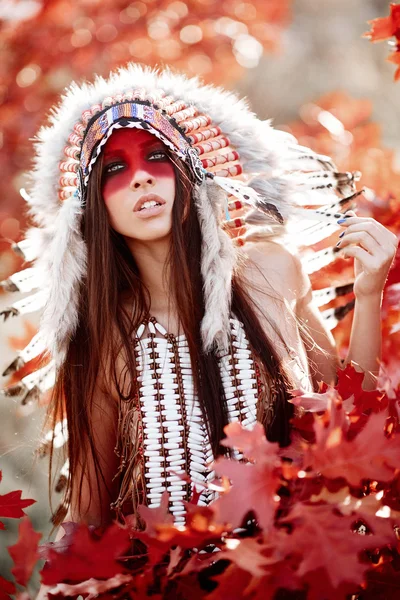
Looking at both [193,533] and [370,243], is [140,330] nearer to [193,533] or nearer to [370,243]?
[370,243]

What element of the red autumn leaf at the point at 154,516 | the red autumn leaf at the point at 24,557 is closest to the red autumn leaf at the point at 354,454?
the red autumn leaf at the point at 154,516

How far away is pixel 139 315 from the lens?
2.00 metres

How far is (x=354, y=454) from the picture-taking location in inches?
43.3

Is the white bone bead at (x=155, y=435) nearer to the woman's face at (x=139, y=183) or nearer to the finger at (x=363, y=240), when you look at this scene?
the woman's face at (x=139, y=183)

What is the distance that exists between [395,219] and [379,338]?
21.8 inches

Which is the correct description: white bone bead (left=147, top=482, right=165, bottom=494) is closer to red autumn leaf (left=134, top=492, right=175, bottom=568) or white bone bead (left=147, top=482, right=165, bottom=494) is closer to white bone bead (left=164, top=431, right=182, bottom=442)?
white bone bead (left=164, top=431, right=182, bottom=442)

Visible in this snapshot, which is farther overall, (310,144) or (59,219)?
(310,144)

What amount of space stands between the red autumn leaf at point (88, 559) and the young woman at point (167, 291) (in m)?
0.56

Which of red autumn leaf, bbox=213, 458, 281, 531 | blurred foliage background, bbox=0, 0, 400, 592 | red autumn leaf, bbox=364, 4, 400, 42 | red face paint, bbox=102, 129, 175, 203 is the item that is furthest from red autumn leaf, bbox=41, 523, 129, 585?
red autumn leaf, bbox=364, 4, 400, 42

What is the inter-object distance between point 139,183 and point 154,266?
0.89 ft

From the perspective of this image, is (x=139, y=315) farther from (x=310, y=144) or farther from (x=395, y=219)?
(x=310, y=144)

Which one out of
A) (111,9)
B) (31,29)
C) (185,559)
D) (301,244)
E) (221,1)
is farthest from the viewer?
(221,1)

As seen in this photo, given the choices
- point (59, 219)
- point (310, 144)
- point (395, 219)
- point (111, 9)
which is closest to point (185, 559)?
point (59, 219)

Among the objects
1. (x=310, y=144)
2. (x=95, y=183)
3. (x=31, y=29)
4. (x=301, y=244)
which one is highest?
(x=31, y=29)
